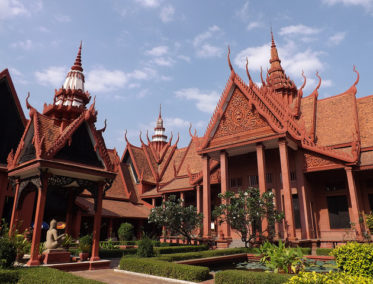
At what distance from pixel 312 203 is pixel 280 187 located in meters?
2.10

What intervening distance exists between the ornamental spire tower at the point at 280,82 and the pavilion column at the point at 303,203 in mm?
8470

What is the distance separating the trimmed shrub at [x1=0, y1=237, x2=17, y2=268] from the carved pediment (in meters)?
13.4

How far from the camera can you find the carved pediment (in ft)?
56.1

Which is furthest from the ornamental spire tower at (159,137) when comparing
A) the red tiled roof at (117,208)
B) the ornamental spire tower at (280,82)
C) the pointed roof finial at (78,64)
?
the pointed roof finial at (78,64)

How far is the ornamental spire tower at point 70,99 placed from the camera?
46.6 feet

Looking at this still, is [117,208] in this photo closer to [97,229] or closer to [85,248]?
[85,248]

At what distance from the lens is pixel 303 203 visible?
15914 mm

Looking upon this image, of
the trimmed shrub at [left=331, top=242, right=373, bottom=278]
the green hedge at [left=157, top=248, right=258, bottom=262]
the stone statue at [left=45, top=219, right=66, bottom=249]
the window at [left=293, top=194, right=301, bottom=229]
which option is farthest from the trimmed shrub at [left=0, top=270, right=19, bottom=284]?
the window at [left=293, top=194, right=301, bottom=229]

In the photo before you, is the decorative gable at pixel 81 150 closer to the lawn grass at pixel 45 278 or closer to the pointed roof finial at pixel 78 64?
the lawn grass at pixel 45 278

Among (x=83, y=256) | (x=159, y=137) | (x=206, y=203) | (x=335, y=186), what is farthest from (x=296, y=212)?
(x=159, y=137)

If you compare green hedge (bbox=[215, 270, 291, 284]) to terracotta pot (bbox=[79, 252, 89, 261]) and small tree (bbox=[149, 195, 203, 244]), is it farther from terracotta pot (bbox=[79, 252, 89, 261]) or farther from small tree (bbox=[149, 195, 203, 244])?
small tree (bbox=[149, 195, 203, 244])

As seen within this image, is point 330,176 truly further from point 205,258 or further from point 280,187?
point 205,258

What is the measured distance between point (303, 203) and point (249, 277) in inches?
441

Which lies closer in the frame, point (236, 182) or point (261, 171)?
point (261, 171)
